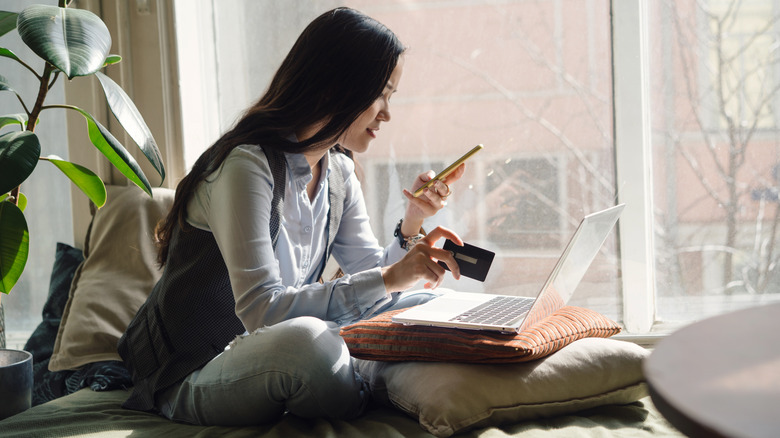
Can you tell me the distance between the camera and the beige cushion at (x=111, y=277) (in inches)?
61.6

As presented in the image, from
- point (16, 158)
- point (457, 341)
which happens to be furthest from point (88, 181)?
point (457, 341)

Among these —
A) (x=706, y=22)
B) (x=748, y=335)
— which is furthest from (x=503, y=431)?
(x=706, y=22)

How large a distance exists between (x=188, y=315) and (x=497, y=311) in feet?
1.96

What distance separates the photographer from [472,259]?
50.8 inches

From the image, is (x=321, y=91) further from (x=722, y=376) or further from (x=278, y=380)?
(x=722, y=376)

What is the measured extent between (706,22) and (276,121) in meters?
1.15

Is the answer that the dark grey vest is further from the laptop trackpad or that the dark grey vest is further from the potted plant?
the laptop trackpad

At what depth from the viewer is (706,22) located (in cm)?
174

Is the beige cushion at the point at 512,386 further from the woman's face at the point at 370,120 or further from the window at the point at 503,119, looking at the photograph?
the window at the point at 503,119

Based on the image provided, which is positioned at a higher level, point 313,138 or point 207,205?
point 313,138

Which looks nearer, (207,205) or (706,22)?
(207,205)

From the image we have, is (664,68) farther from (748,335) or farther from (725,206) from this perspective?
(748,335)

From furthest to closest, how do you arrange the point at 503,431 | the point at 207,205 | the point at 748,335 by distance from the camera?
the point at 207,205 → the point at 503,431 → the point at 748,335

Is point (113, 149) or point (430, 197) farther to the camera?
point (430, 197)
